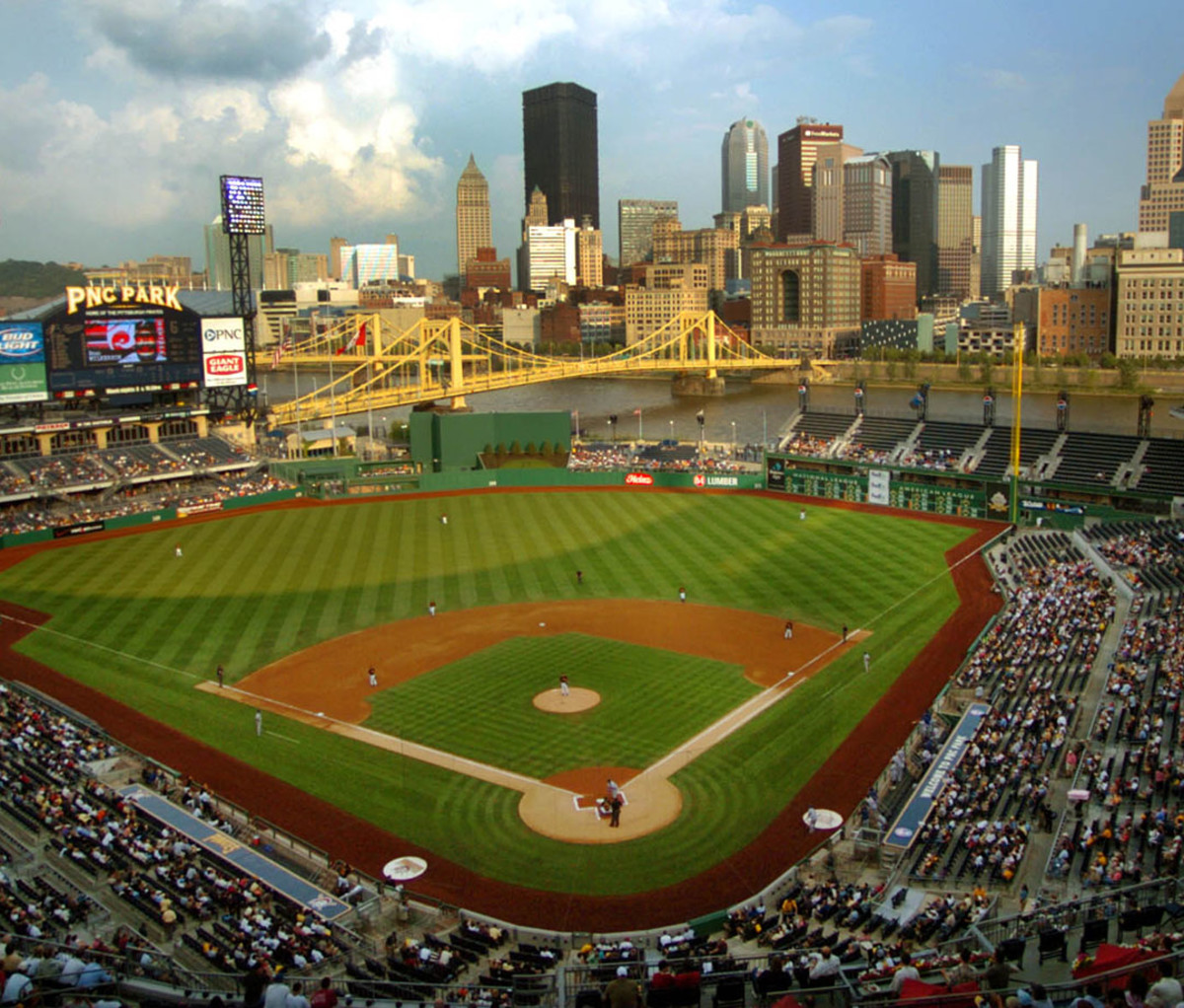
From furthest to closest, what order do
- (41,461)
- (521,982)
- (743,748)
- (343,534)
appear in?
1. (41,461)
2. (343,534)
3. (743,748)
4. (521,982)

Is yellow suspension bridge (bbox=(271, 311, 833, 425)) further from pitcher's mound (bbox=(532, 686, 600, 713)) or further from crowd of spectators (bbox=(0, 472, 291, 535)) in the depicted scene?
pitcher's mound (bbox=(532, 686, 600, 713))

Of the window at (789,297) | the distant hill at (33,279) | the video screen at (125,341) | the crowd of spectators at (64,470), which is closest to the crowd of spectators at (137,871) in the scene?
the crowd of spectators at (64,470)

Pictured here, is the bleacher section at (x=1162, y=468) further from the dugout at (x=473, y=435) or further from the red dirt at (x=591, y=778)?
the red dirt at (x=591, y=778)

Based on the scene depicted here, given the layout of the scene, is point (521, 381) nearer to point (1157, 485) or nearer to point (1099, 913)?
point (1157, 485)

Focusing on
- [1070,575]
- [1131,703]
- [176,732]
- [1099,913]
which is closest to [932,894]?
[1099,913]

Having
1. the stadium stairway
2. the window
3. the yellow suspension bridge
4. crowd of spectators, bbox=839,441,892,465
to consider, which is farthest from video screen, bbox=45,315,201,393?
the window

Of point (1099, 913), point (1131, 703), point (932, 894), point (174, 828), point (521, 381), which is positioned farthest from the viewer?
point (521, 381)

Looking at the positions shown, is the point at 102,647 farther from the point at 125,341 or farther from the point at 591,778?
the point at 125,341
